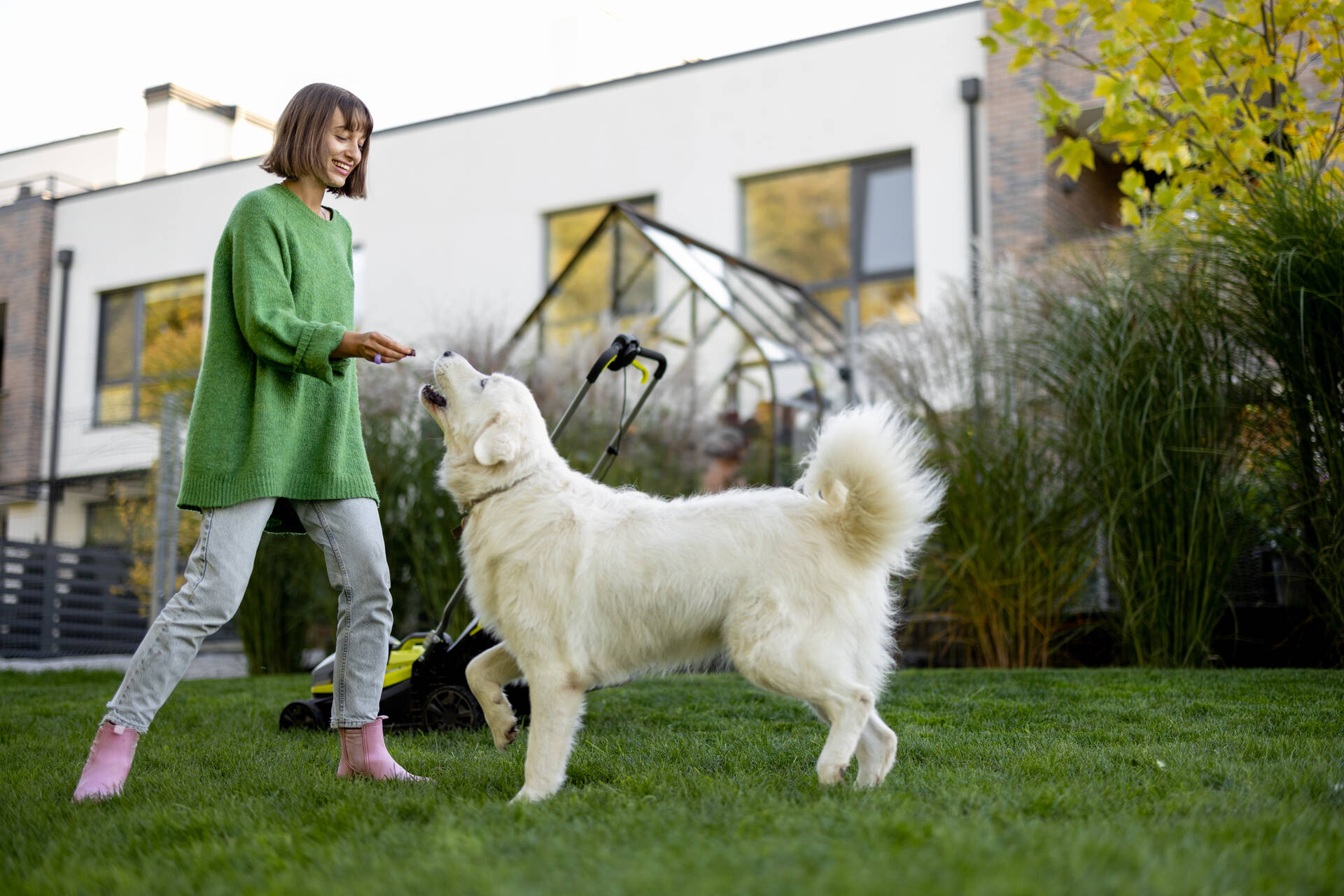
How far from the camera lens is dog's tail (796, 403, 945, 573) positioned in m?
2.91

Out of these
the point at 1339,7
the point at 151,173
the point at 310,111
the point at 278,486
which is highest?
the point at 151,173

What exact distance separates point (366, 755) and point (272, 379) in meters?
1.12

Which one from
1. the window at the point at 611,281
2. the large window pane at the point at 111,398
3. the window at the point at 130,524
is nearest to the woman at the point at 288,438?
the window at the point at 611,281

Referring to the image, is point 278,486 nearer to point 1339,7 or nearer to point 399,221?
point 1339,7

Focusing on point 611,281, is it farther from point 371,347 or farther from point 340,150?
point 371,347

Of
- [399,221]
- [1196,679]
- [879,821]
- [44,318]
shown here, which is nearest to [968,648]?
[1196,679]

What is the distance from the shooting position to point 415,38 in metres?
11.2

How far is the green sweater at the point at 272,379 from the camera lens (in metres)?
3.11

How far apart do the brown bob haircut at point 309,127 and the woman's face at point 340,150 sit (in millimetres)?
10

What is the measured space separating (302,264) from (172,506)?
5.39m

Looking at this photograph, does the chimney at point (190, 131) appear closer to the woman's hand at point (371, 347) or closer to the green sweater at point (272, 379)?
the green sweater at point (272, 379)

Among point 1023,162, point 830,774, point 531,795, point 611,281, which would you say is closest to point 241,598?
point 531,795

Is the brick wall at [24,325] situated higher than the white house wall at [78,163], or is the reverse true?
the white house wall at [78,163]

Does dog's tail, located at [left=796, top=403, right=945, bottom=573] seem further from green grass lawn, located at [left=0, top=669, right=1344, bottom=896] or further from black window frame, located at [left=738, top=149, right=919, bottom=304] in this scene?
black window frame, located at [left=738, top=149, right=919, bottom=304]
